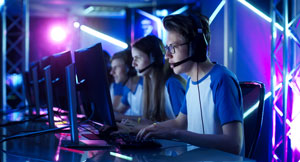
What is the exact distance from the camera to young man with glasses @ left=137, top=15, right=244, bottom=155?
4.43ft

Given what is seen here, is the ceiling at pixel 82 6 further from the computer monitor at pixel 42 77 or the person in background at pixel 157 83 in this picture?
the computer monitor at pixel 42 77

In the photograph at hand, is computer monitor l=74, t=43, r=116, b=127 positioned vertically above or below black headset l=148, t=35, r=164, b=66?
below

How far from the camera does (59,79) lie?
1.89 meters

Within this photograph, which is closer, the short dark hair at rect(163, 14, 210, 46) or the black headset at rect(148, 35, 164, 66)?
the short dark hair at rect(163, 14, 210, 46)

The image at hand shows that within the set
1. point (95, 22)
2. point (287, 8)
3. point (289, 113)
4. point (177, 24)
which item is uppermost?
point (95, 22)

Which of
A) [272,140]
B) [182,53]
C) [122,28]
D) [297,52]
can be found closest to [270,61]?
[297,52]

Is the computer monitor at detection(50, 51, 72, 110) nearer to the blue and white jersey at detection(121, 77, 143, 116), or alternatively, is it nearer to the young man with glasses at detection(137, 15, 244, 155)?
the young man with glasses at detection(137, 15, 244, 155)

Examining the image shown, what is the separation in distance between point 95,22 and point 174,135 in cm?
848

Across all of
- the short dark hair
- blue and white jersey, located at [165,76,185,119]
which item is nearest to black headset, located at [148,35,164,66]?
blue and white jersey, located at [165,76,185,119]

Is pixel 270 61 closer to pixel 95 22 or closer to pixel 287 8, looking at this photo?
pixel 287 8

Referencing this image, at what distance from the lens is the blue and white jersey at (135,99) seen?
3.11 meters

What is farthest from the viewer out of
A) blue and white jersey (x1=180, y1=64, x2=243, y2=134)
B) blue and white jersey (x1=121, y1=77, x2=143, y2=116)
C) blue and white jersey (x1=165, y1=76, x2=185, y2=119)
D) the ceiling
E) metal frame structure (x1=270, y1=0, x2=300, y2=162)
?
the ceiling

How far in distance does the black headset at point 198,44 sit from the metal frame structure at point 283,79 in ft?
4.30

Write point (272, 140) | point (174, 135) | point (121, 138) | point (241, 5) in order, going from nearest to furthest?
point (174, 135) < point (121, 138) < point (241, 5) < point (272, 140)
